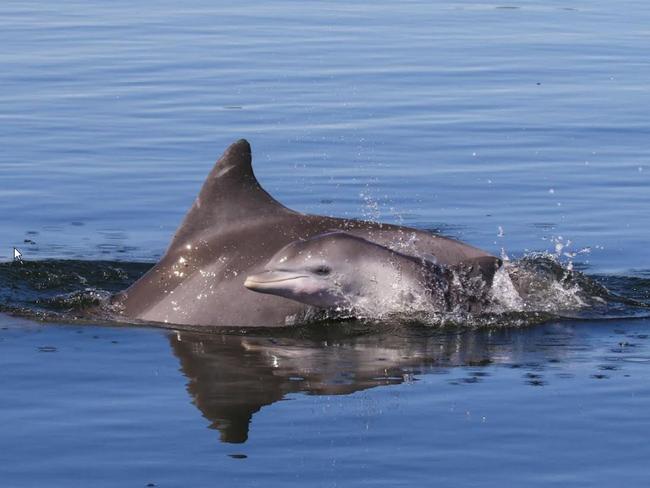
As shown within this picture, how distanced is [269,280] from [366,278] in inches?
33.8

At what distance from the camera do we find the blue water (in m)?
11.4

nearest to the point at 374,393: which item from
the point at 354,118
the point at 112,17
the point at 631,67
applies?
the point at 354,118

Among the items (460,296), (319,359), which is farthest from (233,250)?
(460,296)

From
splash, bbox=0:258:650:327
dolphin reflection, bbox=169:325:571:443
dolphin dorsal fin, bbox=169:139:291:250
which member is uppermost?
dolphin dorsal fin, bbox=169:139:291:250

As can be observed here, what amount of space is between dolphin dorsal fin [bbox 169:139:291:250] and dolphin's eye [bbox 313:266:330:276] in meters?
1.05

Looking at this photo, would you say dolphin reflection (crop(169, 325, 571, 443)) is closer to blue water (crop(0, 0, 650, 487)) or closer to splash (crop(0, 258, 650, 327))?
blue water (crop(0, 0, 650, 487))

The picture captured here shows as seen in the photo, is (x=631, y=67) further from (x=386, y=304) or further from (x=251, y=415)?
(x=251, y=415)

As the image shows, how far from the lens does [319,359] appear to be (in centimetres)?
1395

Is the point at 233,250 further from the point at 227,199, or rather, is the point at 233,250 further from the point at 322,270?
the point at 322,270

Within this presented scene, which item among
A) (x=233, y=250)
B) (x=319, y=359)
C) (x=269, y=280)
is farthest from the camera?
(x=233, y=250)

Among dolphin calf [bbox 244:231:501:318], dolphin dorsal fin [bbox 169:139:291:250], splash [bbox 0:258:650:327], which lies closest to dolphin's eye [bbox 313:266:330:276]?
dolphin calf [bbox 244:231:501:318]

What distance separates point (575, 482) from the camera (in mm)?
10625

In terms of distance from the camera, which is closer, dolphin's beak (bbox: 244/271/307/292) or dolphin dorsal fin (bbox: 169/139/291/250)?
dolphin's beak (bbox: 244/271/307/292)

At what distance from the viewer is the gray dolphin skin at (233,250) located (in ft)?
49.4
